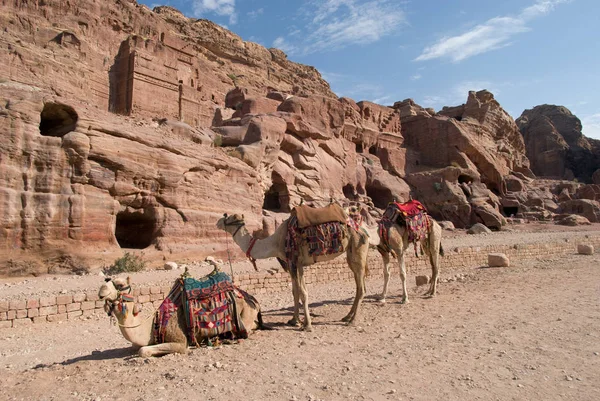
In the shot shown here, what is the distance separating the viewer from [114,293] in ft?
15.6

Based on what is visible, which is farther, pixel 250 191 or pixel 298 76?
pixel 298 76

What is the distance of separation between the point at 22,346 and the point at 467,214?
32.0 m

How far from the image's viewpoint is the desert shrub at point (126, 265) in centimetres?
1134

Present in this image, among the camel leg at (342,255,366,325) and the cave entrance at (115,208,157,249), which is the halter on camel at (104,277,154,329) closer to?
the camel leg at (342,255,366,325)

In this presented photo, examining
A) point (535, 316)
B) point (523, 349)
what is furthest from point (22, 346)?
point (535, 316)

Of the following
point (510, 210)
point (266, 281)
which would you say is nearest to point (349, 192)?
point (266, 281)

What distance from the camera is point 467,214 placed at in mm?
32562

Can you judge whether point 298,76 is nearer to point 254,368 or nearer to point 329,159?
point 329,159

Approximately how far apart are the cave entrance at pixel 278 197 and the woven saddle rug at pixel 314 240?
47.6 feet

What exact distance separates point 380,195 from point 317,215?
25633 millimetres

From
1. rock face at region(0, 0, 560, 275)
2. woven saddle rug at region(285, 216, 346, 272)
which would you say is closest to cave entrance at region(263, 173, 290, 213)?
rock face at region(0, 0, 560, 275)

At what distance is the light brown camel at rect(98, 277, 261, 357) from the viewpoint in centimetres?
471

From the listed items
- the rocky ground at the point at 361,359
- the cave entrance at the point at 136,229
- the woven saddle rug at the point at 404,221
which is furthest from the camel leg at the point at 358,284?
the cave entrance at the point at 136,229

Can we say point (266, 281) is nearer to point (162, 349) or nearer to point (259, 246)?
point (259, 246)
